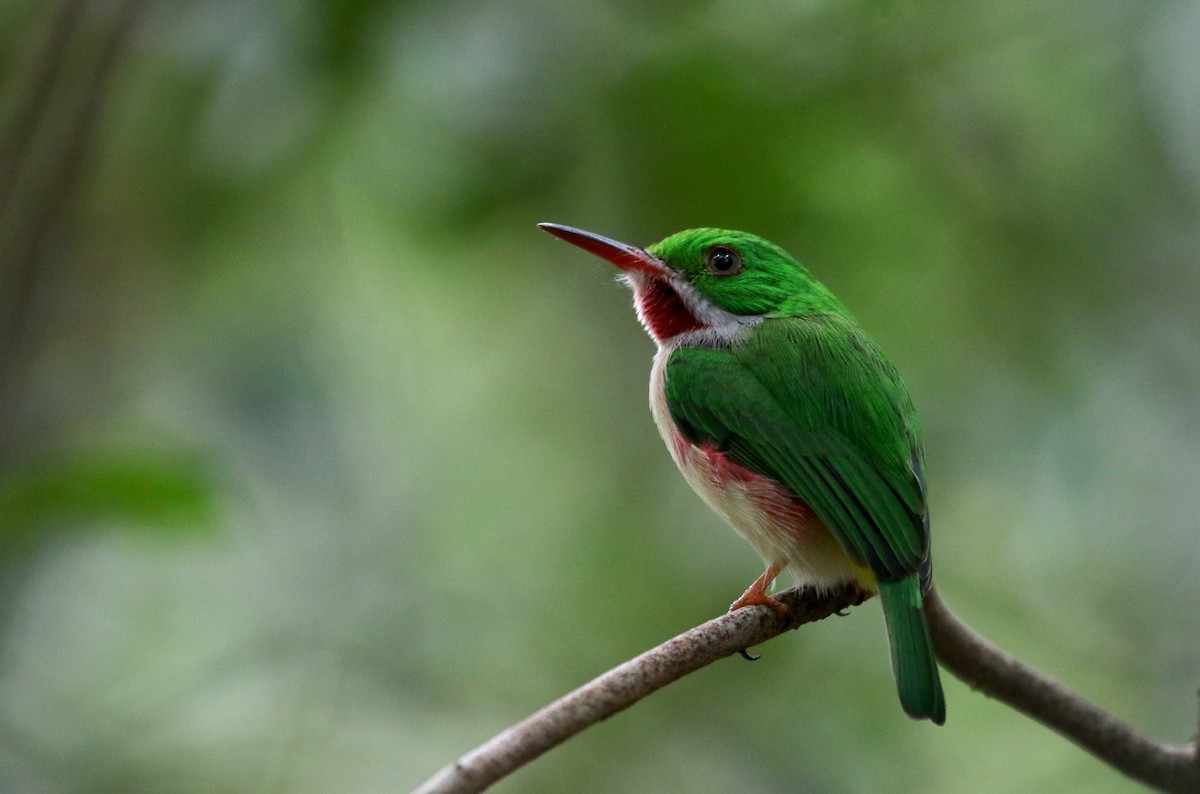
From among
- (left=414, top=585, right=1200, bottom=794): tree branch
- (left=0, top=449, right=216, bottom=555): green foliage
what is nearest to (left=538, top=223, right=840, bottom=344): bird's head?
(left=414, top=585, right=1200, bottom=794): tree branch

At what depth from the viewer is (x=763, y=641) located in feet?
8.32

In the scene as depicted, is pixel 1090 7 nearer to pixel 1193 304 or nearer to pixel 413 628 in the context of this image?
pixel 1193 304

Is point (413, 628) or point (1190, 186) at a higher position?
point (1190, 186)

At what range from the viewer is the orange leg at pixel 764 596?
103 inches

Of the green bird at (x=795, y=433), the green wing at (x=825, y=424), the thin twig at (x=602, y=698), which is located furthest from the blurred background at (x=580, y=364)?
the thin twig at (x=602, y=698)

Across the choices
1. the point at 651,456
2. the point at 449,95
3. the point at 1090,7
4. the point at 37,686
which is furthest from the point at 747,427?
the point at 1090,7

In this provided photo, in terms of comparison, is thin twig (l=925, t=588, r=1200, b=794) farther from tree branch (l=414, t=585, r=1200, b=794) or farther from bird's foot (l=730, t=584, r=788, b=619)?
bird's foot (l=730, t=584, r=788, b=619)

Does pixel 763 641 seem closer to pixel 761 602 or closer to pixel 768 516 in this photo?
pixel 761 602

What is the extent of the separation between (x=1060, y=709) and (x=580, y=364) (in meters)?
2.54

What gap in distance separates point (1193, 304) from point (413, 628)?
9.90 ft

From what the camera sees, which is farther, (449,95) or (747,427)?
(449,95)

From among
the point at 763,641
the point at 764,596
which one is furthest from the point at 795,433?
the point at 763,641

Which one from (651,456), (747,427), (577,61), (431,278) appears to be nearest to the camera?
(747,427)

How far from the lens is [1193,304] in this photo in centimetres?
440
